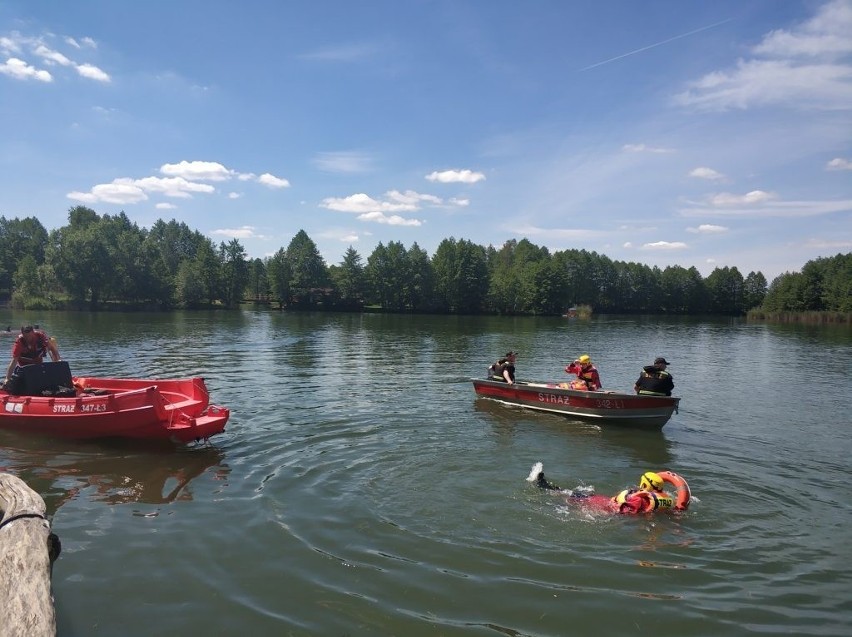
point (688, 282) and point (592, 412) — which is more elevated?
point (688, 282)

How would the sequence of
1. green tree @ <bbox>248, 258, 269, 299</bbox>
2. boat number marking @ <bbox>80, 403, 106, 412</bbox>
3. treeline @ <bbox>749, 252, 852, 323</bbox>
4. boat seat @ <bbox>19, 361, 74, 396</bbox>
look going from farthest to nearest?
green tree @ <bbox>248, 258, 269, 299</bbox> → treeline @ <bbox>749, 252, 852, 323</bbox> → boat seat @ <bbox>19, 361, 74, 396</bbox> → boat number marking @ <bbox>80, 403, 106, 412</bbox>

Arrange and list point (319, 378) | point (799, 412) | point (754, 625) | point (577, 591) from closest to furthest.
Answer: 1. point (754, 625)
2. point (577, 591)
3. point (799, 412)
4. point (319, 378)

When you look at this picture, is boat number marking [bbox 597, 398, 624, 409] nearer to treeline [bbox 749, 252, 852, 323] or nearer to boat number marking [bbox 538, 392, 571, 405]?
boat number marking [bbox 538, 392, 571, 405]

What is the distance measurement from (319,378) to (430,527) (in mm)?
14863

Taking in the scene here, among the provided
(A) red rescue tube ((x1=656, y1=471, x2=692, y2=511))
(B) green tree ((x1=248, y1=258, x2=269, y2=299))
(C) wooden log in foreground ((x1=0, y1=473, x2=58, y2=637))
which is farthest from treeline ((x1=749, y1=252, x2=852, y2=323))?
(C) wooden log in foreground ((x1=0, y1=473, x2=58, y2=637))

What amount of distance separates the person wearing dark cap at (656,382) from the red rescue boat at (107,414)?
1109 cm

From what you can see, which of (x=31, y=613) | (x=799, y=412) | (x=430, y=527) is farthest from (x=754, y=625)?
(x=799, y=412)

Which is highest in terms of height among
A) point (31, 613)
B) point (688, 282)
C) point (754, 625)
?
point (688, 282)

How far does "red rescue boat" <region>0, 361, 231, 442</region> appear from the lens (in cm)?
1146

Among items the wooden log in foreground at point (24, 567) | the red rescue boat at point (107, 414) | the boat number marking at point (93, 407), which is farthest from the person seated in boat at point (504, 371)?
the wooden log in foreground at point (24, 567)

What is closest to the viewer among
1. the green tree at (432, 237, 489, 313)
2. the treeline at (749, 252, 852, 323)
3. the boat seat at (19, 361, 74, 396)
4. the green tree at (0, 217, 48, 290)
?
the boat seat at (19, 361, 74, 396)

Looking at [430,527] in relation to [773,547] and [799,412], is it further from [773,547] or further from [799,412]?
[799,412]

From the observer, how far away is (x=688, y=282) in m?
137

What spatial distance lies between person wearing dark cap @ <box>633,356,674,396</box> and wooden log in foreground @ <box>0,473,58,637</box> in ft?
45.4
